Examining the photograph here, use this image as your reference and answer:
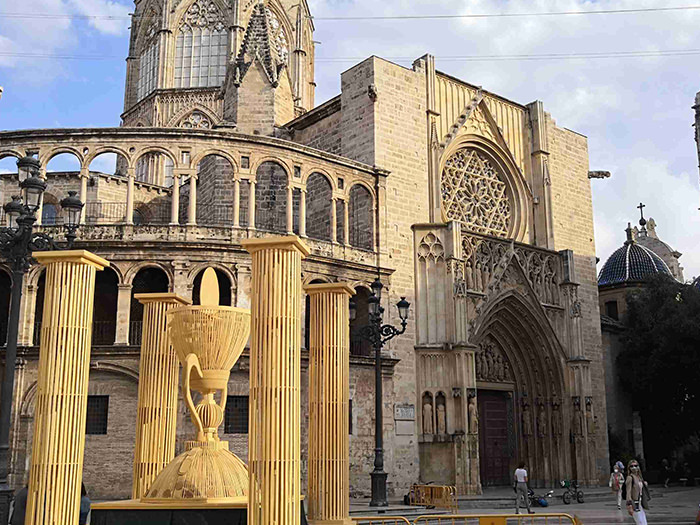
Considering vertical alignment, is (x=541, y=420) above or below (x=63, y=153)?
below

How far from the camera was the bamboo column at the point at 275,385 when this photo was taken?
7129 millimetres

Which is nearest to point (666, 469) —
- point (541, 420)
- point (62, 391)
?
point (541, 420)

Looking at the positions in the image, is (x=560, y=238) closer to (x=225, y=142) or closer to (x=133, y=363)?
(x=225, y=142)

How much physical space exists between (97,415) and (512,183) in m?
15.9

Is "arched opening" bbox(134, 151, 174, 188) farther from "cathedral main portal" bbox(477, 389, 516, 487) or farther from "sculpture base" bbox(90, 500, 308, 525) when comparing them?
"sculpture base" bbox(90, 500, 308, 525)

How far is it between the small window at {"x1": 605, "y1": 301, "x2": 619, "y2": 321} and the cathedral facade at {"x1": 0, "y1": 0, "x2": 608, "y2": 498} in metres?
9.59

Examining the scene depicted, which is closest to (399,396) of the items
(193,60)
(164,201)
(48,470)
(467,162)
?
(467,162)

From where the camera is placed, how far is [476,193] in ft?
86.3

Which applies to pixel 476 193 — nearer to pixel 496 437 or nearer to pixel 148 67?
pixel 496 437

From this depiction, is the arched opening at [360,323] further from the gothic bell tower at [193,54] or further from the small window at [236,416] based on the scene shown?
the gothic bell tower at [193,54]

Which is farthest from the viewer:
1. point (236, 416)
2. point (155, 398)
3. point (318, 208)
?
point (318, 208)

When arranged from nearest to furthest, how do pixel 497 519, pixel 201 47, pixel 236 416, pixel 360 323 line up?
pixel 497 519, pixel 236 416, pixel 360 323, pixel 201 47

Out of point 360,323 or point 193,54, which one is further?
point 193,54

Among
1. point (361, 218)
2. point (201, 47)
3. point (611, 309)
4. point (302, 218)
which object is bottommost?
point (302, 218)
